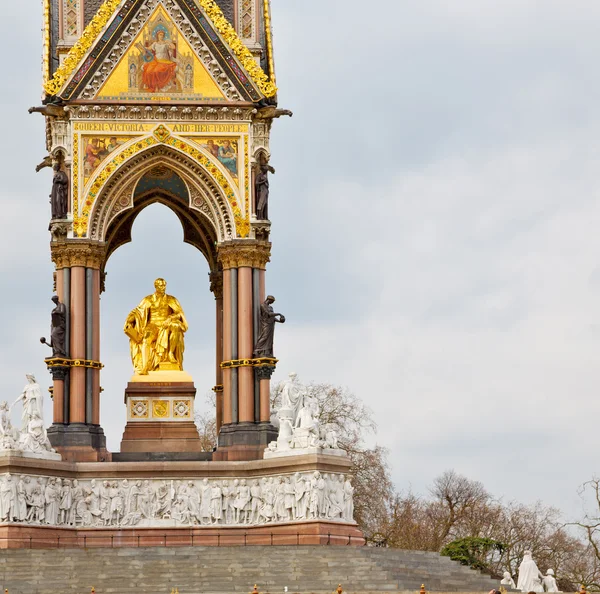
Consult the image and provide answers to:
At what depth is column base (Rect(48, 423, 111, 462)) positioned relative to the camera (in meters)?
47.5

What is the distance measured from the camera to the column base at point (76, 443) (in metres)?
47.5

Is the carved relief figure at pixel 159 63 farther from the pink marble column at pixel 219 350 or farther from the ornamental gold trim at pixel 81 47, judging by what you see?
the pink marble column at pixel 219 350

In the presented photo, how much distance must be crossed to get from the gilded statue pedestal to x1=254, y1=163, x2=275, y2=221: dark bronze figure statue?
4989 mm

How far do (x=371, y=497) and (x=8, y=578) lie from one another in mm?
30959

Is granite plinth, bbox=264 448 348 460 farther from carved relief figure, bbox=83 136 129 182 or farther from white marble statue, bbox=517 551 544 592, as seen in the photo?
carved relief figure, bbox=83 136 129 182

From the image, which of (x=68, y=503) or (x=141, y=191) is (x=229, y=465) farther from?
(x=141, y=191)

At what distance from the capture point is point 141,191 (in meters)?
52.0

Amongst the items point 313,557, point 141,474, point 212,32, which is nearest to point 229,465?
point 141,474

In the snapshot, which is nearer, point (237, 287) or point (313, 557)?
point (313, 557)

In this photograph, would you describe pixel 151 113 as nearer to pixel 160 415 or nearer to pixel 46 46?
pixel 46 46

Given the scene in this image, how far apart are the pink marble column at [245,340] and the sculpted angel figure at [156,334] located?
9.19 feet

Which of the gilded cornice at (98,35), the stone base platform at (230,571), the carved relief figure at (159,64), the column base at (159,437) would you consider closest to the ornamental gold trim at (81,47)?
the gilded cornice at (98,35)

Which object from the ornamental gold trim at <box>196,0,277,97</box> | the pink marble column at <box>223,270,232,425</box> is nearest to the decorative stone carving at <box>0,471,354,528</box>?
the pink marble column at <box>223,270,232,425</box>

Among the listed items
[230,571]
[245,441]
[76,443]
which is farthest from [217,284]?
[230,571]
